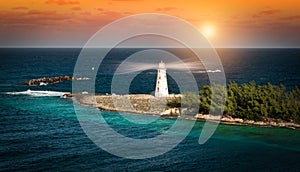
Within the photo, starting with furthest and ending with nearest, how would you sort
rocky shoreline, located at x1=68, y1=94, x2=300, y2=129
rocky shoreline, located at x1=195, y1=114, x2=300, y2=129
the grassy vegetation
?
the grassy vegetation, rocky shoreline, located at x1=68, y1=94, x2=300, y2=129, rocky shoreline, located at x1=195, y1=114, x2=300, y2=129

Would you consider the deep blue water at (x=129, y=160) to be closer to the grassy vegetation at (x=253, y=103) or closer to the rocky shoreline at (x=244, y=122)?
the rocky shoreline at (x=244, y=122)

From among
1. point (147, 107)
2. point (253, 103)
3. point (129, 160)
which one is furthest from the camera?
point (147, 107)

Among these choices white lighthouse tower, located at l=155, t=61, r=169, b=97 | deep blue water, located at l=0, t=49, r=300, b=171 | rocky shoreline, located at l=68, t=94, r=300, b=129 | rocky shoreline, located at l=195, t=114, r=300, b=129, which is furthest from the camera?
white lighthouse tower, located at l=155, t=61, r=169, b=97

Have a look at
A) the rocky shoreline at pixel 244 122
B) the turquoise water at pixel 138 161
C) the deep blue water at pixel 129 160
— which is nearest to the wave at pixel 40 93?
the deep blue water at pixel 129 160

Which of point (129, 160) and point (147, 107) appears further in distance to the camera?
point (147, 107)

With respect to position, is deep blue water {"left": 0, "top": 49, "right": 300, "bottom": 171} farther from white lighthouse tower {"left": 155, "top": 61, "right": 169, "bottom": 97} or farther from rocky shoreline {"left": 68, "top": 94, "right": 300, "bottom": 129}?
white lighthouse tower {"left": 155, "top": 61, "right": 169, "bottom": 97}

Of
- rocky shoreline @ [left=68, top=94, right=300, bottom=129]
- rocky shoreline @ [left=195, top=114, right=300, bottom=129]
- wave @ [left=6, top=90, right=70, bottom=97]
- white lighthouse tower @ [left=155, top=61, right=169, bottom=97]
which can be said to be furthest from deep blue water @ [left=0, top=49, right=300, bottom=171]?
wave @ [left=6, top=90, right=70, bottom=97]

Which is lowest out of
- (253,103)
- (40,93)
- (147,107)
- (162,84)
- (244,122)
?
(244,122)

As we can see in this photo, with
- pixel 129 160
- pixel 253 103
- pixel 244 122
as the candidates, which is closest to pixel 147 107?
pixel 244 122

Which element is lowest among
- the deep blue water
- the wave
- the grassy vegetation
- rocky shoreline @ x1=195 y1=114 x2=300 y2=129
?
the deep blue water

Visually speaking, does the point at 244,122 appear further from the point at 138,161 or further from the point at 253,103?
the point at 138,161
